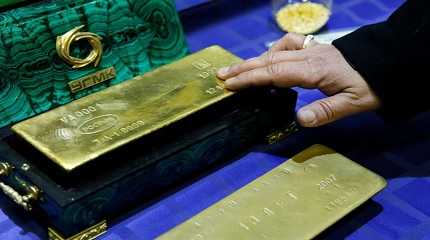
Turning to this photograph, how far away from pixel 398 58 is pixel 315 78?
112 mm

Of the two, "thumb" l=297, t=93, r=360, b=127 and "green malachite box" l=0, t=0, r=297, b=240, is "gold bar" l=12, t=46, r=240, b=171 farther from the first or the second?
"thumb" l=297, t=93, r=360, b=127

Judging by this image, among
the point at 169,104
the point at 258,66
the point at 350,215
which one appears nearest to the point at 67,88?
the point at 169,104

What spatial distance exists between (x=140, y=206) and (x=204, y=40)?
1.53 feet

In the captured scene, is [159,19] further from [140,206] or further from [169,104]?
[140,206]

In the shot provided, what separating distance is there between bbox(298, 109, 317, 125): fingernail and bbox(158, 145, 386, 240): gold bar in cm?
5

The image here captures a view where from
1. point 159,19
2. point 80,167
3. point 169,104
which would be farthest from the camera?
point 159,19

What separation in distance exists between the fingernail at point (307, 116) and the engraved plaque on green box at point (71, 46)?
0.26 meters

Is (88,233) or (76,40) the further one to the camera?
(76,40)

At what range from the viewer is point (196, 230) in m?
0.69

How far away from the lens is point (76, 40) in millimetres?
833

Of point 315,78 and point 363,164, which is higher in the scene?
point 315,78

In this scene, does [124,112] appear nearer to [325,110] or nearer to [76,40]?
[76,40]

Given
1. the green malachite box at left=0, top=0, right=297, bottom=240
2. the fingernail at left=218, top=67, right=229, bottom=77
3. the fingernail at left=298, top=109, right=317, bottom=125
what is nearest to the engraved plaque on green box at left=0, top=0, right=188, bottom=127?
the green malachite box at left=0, top=0, right=297, bottom=240

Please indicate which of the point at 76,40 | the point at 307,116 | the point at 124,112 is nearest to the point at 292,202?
the point at 307,116
